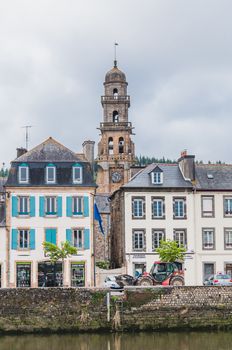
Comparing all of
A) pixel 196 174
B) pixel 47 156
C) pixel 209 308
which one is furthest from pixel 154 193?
pixel 209 308

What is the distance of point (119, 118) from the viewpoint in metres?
93.9

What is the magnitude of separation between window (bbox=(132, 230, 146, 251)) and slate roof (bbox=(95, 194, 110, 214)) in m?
15.9

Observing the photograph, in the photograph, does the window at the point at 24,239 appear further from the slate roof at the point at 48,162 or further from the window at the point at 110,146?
the window at the point at 110,146

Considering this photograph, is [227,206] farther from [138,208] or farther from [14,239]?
[14,239]

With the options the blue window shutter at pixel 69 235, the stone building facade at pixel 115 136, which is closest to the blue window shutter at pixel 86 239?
the blue window shutter at pixel 69 235

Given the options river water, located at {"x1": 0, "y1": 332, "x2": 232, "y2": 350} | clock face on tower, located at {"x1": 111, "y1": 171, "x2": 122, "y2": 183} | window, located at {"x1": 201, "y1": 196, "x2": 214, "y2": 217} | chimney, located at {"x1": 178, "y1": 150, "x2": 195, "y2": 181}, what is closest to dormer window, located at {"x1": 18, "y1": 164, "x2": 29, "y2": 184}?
chimney, located at {"x1": 178, "y1": 150, "x2": 195, "y2": 181}

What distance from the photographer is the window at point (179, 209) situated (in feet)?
185

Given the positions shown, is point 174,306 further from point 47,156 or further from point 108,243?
point 108,243

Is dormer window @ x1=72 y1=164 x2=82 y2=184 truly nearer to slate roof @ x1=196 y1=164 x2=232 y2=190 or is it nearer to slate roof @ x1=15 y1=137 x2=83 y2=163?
slate roof @ x1=15 y1=137 x2=83 y2=163

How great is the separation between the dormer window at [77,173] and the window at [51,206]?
7.37 ft

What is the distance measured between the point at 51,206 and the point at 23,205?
2124mm

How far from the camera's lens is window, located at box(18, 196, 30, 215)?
53281mm

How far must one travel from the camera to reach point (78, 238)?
53.5m

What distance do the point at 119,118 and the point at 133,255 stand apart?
41.1 m
